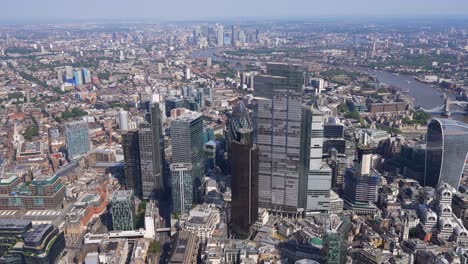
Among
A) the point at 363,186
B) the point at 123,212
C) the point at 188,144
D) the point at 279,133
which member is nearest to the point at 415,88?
the point at 363,186

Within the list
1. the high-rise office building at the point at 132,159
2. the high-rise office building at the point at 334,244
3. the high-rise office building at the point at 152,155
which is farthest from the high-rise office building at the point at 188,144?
the high-rise office building at the point at 334,244

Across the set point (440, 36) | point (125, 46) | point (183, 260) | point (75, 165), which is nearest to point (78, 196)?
point (75, 165)

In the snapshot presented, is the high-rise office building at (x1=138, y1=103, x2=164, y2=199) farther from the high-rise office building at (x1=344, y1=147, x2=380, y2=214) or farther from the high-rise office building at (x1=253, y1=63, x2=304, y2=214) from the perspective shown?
the high-rise office building at (x1=344, y1=147, x2=380, y2=214)

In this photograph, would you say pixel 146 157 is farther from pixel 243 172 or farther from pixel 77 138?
pixel 77 138

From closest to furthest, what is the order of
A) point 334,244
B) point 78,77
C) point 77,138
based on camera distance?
point 334,244
point 77,138
point 78,77

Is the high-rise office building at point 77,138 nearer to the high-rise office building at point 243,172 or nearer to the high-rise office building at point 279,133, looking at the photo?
the high-rise office building at point 279,133
